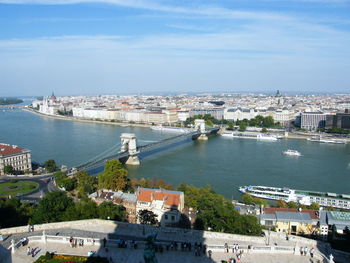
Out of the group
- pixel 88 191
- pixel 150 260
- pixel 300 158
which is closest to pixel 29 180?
pixel 88 191

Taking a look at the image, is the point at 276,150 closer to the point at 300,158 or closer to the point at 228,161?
the point at 300,158

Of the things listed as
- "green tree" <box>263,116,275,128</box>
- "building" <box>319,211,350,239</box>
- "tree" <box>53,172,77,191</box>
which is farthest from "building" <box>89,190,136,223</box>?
"green tree" <box>263,116,275,128</box>

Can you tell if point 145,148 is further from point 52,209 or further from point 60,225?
point 60,225

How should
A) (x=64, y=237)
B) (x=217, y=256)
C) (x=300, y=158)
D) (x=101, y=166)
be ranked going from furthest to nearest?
1. (x=300, y=158)
2. (x=101, y=166)
3. (x=64, y=237)
4. (x=217, y=256)

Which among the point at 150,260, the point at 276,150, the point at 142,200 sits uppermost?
the point at 150,260

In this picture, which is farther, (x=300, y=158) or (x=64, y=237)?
(x=300, y=158)

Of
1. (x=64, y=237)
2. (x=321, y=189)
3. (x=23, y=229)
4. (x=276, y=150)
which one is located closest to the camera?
(x=64, y=237)
